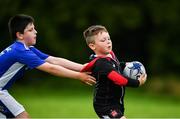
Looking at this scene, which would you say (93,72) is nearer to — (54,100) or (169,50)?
(54,100)

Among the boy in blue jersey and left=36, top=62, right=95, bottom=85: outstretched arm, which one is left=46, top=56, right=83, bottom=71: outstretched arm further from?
left=36, top=62, right=95, bottom=85: outstretched arm

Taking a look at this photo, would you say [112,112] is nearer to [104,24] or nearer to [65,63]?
[65,63]

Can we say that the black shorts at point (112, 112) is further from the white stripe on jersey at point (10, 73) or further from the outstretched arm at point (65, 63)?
the white stripe on jersey at point (10, 73)

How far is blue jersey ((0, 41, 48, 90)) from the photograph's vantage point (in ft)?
27.1

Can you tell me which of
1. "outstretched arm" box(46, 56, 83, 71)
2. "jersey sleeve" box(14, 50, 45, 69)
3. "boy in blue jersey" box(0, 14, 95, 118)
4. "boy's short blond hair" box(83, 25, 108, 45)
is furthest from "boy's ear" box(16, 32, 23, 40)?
"boy's short blond hair" box(83, 25, 108, 45)

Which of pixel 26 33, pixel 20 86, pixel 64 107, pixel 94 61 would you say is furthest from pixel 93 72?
pixel 20 86

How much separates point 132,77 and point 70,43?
16.6 metres

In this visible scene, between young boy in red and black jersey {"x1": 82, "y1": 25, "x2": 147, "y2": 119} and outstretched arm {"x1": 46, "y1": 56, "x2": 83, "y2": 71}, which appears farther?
outstretched arm {"x1": 46, "y1": 56, "x2": 83, "y2": 71}

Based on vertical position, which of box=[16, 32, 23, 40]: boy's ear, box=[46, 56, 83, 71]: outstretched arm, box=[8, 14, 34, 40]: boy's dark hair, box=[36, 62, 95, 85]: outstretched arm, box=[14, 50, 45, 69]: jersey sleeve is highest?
box=[8, 14, 34, 40]: boy's dark hair

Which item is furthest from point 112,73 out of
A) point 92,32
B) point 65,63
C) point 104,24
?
point 104,24

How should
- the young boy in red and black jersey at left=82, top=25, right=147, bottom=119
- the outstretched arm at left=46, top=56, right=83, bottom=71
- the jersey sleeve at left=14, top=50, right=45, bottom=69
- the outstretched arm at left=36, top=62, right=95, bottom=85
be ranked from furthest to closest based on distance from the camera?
the outstretched arm at left=46, top=56, right=83, bottom=71 → the jersey sleeve at left=14, top=50, right=45, bottom=69 → the outstretched arm at left=36, top=62, right=95, bottom=85 → the young boy in red and black jersey at left=82, top=25, right=147, bottom=119

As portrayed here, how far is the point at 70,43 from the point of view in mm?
24703

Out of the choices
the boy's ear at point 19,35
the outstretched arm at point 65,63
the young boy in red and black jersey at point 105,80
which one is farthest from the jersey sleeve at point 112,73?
the boy's ear at point 19,35

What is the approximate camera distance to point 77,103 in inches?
762
